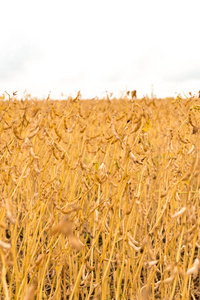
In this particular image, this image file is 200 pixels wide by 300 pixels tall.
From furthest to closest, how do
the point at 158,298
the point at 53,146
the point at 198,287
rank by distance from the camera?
the point at 198,287 → the point at 158,298 → the point at 53,146

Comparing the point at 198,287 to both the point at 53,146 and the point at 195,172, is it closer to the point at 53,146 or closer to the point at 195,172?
the point at 53,146

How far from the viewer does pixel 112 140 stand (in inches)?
48.5

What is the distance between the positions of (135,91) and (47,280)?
1.34m

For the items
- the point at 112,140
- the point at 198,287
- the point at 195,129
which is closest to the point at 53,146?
the point at 112,140

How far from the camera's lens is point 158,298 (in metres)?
1.70

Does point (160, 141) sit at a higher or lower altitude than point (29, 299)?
higher

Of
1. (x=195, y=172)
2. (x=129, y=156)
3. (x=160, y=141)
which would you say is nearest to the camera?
(x=195, y=172)

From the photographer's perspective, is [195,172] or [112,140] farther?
[112,140]

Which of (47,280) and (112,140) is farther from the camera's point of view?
(47,280)

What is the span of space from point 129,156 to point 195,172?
28cm

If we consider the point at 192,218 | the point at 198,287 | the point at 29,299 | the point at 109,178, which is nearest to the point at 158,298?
the point at 198,287

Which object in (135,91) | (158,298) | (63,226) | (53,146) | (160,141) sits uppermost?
(160,141)

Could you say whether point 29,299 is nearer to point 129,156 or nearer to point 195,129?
point 129,156

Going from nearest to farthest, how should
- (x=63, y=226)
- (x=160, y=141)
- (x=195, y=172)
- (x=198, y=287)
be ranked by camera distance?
(x=63, y=226), (x=195, y=172), (x=198, y=287), (x=160, y=141)
